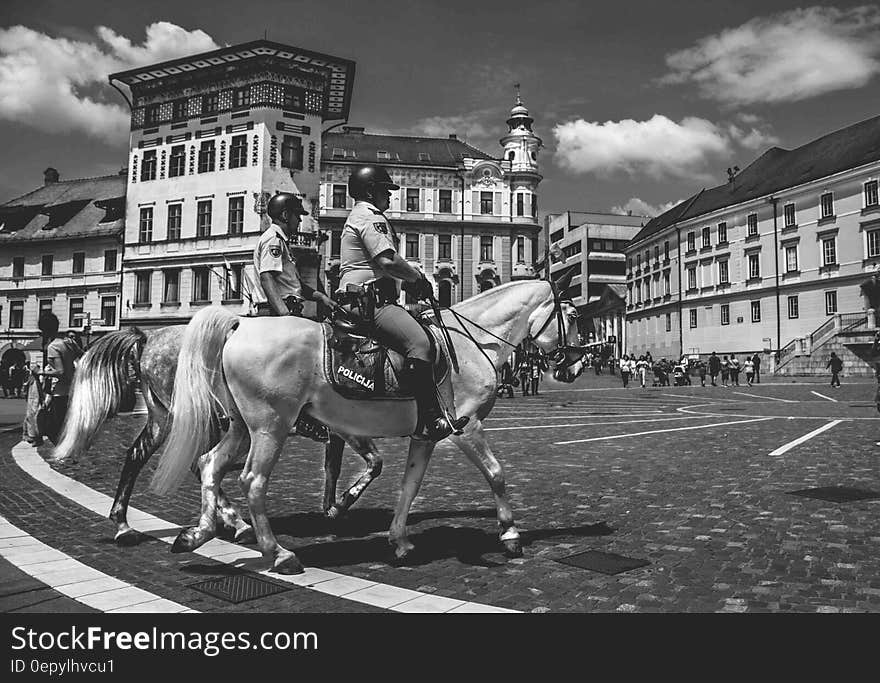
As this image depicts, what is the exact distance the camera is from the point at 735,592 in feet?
13.5

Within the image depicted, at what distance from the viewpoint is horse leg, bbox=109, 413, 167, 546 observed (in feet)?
18.8

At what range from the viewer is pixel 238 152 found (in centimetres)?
4159

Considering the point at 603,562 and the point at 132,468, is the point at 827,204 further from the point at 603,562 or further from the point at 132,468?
the point at 132,468

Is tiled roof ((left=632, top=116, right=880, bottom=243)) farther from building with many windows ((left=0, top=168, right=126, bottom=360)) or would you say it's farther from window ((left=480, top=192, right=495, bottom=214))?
building with many windows ((left=0, top=168, right=126, bottom=360))

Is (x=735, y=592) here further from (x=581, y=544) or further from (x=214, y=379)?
(x=214, y=379)

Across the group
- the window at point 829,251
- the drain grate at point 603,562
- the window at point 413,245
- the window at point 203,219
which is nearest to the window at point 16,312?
the window at point 203,219

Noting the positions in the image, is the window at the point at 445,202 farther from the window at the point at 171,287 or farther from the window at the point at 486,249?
the window at the point at 171,287

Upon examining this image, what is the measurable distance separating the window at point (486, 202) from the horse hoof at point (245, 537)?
2546 inches

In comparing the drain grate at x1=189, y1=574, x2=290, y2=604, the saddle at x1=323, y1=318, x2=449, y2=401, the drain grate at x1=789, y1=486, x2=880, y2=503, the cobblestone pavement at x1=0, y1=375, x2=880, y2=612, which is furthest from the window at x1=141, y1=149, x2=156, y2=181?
the drain grate at x1=789, y1=486, x2=880, y2=503

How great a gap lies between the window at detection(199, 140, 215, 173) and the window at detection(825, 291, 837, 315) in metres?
47.5

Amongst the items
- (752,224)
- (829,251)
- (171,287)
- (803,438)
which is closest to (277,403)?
(803,438)
